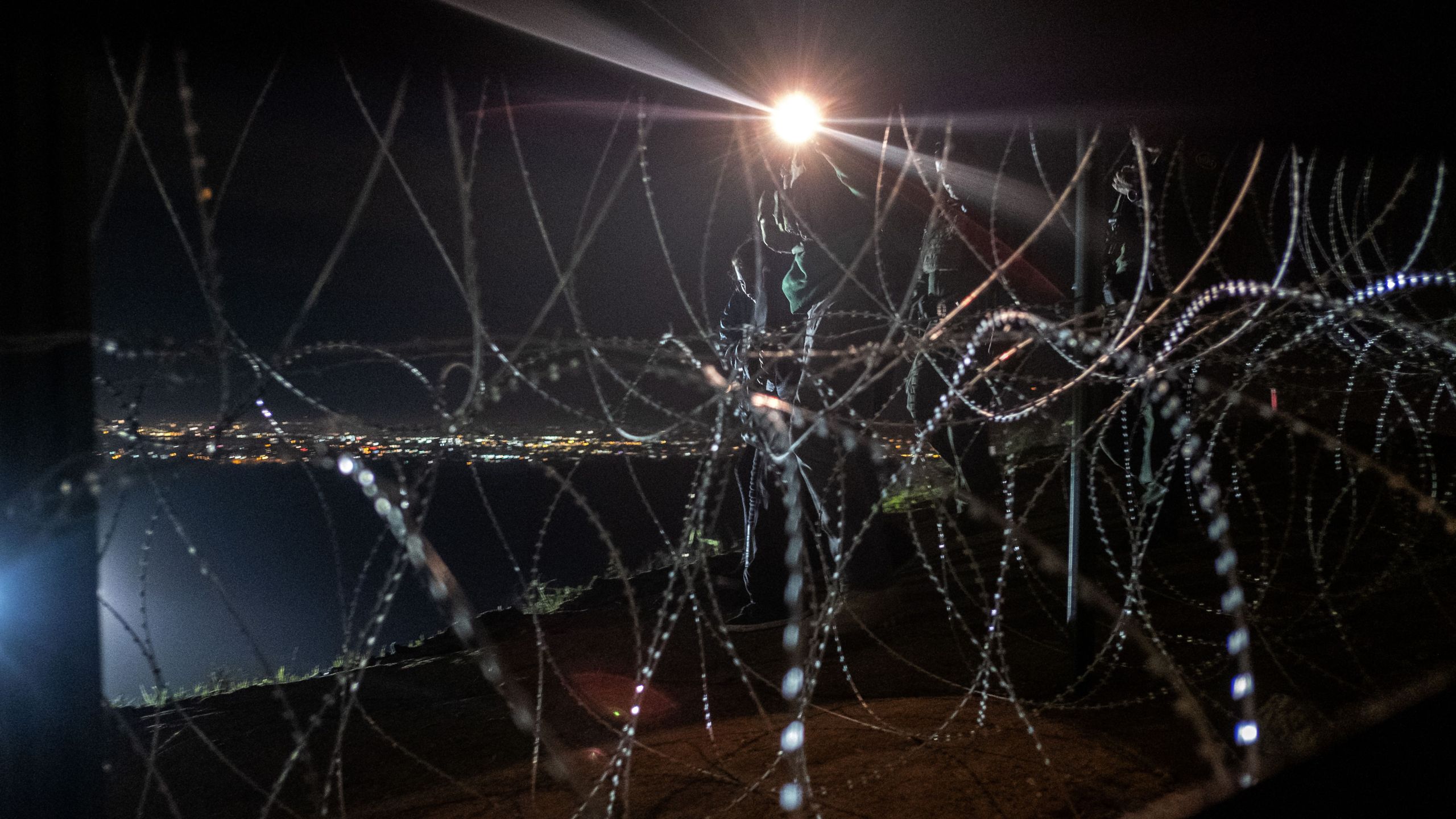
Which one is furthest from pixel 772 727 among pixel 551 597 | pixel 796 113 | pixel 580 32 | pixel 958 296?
pixel 958 296

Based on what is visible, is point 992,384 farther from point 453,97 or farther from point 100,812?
point 100,812

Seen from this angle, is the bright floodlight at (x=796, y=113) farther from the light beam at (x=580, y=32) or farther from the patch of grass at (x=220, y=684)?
the patch of grass at (x=220, y=684)

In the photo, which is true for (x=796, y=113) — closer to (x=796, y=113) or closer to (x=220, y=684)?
(x=796, y=113)

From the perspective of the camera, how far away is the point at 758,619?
15.3 ft

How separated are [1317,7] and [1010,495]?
1.47 m

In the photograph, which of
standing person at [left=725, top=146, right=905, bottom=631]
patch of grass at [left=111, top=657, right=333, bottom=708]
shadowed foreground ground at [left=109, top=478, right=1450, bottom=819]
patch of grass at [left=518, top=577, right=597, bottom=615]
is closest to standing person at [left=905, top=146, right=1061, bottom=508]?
standing person at [left=725, top=146, right=905, bottom=631]

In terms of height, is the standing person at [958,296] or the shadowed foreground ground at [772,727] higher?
the standing person at [958,296]

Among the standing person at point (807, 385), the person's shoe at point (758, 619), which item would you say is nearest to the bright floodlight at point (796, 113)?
the standing person at point (807, 385)

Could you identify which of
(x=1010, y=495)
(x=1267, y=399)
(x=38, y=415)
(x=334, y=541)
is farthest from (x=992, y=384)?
(x=1267, y=399)

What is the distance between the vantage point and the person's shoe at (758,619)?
4.57 metres

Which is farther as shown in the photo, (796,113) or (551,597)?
(551,597)

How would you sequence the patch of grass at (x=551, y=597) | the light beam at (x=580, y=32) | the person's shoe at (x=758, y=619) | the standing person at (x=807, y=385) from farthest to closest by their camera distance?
the patch of grass at (x=551, y=597) → the person's shoe at (x=758, y=619) → the standing person at (x=807, y=385) → the light beam at (x=580, y=32)

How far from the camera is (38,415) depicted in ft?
5.10

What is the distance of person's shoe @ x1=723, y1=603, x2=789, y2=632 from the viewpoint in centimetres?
457
